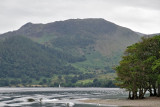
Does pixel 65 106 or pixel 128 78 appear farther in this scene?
pixel 128 78

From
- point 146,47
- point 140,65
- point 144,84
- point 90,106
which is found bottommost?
point 90,106

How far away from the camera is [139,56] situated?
109688 mm

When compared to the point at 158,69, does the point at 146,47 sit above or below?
above

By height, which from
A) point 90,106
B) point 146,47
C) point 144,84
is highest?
point 146,47

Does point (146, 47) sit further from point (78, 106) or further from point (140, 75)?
point (78, 106)

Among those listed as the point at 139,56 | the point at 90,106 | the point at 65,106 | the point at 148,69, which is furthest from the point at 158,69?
the point at 65,106

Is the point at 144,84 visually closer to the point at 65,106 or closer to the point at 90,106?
the point at 90,106

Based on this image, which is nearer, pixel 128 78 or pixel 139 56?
pixel 128 78

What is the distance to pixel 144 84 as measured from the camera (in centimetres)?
10544

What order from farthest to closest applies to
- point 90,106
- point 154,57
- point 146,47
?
1. point 146,47
2. point 154,57
3. point 90,106

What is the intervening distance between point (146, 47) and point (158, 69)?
11.3 meters

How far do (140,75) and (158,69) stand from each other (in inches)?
248

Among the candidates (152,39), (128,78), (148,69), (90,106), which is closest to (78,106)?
(90,106)

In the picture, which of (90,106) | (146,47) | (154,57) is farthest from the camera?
(146,47)
